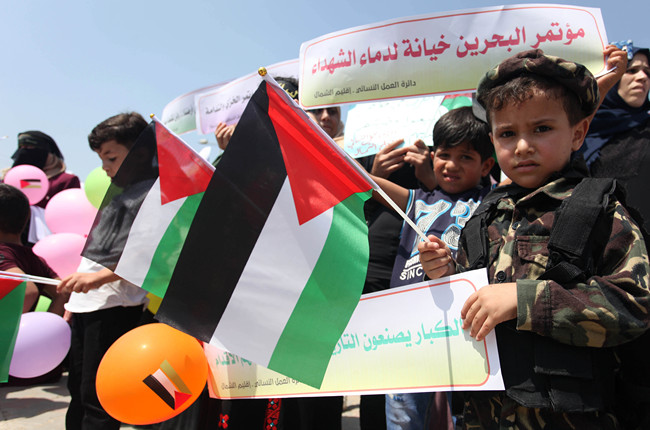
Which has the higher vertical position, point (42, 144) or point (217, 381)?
point (42, 144)

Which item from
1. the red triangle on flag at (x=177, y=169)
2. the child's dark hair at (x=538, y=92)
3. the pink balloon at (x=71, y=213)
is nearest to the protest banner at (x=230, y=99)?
the pink balloon at (x=71, y=213)

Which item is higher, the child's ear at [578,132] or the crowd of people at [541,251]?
the child's ear at [578,132]

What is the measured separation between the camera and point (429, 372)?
1.37m

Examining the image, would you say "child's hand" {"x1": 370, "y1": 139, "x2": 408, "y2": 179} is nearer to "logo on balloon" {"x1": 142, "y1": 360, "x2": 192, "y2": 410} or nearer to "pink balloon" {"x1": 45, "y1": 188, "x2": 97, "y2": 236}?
"logo on balloon" {"x1": 142, "y1": 360, "x2": 192, "y2": 410}

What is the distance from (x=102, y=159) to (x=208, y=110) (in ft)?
4.73

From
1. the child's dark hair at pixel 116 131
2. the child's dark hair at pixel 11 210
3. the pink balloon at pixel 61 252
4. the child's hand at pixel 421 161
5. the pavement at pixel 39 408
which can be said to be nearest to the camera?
the child's hand at pixel 421 161

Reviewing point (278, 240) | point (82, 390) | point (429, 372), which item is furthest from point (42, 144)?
point (429, 372)

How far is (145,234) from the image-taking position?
7.27ft

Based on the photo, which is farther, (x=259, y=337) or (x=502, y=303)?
(x=259, y=337)

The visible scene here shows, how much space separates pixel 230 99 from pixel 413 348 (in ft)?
10.7

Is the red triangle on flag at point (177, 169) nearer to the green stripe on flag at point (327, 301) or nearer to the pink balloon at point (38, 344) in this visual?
the green stripe on flag at point (327, 301)

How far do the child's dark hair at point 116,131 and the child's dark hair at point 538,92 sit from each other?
7.75ft

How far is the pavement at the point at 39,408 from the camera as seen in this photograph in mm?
3658

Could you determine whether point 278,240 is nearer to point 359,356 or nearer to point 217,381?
point 359,356
